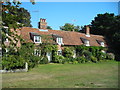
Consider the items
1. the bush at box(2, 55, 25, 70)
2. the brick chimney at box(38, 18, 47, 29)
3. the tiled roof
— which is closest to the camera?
the bush at box(2, 55, 25, 70)

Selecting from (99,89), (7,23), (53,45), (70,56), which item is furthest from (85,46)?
(7,23)

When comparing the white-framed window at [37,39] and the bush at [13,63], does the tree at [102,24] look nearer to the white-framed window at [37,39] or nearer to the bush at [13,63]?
the white-framed window at [37,39]

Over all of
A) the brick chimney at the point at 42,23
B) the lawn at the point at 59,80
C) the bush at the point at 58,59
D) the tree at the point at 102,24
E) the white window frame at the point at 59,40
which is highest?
the tree at the point at 102,24

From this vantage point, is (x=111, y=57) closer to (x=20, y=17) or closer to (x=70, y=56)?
(x=70, y=56)

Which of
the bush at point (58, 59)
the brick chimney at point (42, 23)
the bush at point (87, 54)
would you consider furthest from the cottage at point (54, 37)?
the bush at point (87, 54)

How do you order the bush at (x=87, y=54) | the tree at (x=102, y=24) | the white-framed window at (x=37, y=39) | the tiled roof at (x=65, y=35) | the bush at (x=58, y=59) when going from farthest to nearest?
the tree at (x=102, y=24) → the bush at (x=87, y=54) → the tiled roof at (x=65, y=35) → the white-framed window at (x=37, y=39) → the bush at (x=58, y=59)

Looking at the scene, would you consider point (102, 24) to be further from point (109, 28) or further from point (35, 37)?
point (35, 37)

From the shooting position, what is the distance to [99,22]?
47156 millimetres

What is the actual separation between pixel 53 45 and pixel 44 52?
223 centimetres

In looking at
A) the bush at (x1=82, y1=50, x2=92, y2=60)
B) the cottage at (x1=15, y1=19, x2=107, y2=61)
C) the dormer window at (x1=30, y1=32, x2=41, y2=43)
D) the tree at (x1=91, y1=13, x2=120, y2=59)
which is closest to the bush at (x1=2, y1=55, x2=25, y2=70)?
the cottage at (x1=15, y1=19, x2=107, y2=61)

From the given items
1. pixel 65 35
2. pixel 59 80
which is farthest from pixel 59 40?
pixel 59 80

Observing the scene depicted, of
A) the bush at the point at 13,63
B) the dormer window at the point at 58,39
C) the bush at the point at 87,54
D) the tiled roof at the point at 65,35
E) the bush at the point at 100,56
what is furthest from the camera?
the bush at the point at 100,56

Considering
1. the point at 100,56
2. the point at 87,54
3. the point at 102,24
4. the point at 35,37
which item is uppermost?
the point at 102,24

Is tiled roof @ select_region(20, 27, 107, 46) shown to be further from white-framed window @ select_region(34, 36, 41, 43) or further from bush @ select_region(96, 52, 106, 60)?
bush @ select_region(96, 52, 106, 60)
